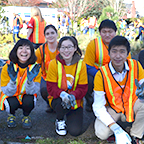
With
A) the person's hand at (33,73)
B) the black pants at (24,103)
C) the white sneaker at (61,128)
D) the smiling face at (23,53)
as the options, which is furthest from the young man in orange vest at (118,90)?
the smiling face at (23,53)

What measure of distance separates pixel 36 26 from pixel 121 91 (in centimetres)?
322

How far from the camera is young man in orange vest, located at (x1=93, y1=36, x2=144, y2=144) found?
2316 millimetres

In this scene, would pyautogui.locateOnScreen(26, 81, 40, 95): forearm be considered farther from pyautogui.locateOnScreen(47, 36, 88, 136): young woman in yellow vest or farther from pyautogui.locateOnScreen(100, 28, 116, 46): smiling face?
pyautogui.locateOnScreen(100, 28, 116, 46): smiling face

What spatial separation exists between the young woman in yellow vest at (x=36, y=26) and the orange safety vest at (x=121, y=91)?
9.89 ft

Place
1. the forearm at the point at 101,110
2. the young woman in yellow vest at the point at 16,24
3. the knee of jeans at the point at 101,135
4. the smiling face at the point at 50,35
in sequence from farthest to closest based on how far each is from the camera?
the young woman in yellow vest at the point at 16,24 < the smiling face at the point at 50,35 < the knee of jeans at the point at 101,135 < the forearm at the point at 101,110

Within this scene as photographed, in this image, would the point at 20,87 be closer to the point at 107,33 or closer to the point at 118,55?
the point at 118,55

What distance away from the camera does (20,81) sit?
9.09ft

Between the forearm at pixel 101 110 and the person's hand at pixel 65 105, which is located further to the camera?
the person's hand at pixel 65 105

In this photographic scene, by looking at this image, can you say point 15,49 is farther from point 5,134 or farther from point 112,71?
point 112,71

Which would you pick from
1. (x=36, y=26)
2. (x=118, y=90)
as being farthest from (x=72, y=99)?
(x=36, y=26)

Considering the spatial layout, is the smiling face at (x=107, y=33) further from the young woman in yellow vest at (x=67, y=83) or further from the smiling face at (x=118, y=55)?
the smiling face at (x=118, y=55)

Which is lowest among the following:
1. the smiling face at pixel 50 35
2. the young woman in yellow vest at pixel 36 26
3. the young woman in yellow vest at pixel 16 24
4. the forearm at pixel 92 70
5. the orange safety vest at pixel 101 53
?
the forearm at pixel 92 70

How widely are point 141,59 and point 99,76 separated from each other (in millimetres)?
1004

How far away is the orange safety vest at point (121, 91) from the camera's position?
2.37 m
